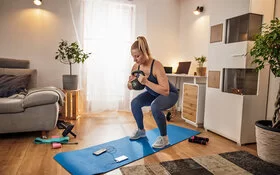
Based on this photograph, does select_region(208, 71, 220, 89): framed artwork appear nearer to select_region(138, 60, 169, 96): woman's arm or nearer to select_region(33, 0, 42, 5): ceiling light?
select_region(138, 60, 169, 96): woman's arm

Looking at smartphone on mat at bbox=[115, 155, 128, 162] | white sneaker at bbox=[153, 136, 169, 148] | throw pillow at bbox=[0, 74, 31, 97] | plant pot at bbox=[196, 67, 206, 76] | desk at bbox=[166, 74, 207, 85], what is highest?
plant pot at bbox=[196, 67, 206, 76]

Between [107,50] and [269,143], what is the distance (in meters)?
2.83

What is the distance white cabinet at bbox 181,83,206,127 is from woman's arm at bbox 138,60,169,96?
0.97m

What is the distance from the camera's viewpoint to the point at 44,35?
3.39 meters

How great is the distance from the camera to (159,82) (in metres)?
2.09

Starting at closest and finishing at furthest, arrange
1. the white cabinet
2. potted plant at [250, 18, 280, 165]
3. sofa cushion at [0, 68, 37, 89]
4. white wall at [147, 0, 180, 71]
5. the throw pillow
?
1. potted plant at [250, 18, 280, 165]
2. the throw pillow
3. sofa cushion at [0, 68, 37, 89]
4. the white cabinet
5. white wall at [147, 0, 180, 71]

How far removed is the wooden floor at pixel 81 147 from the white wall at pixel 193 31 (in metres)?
1.40

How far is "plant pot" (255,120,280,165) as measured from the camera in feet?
5.70

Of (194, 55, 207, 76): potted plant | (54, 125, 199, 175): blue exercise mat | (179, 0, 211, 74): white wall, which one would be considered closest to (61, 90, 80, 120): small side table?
(54, 125, 199, 175): blue exercise mat

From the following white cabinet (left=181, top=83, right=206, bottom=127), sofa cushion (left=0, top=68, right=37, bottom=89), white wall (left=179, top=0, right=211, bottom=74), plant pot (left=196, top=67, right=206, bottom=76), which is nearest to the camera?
sofa cushion (left=0, top=68, right=37, bottom=89)

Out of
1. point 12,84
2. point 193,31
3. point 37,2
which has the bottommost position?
point 12,84

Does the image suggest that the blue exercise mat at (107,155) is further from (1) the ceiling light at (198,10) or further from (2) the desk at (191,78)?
(1) the ceiling light at (198,10)

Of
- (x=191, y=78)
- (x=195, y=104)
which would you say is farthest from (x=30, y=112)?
(x=191, y=78)

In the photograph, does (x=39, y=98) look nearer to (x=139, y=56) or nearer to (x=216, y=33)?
(x=139, y=56)
